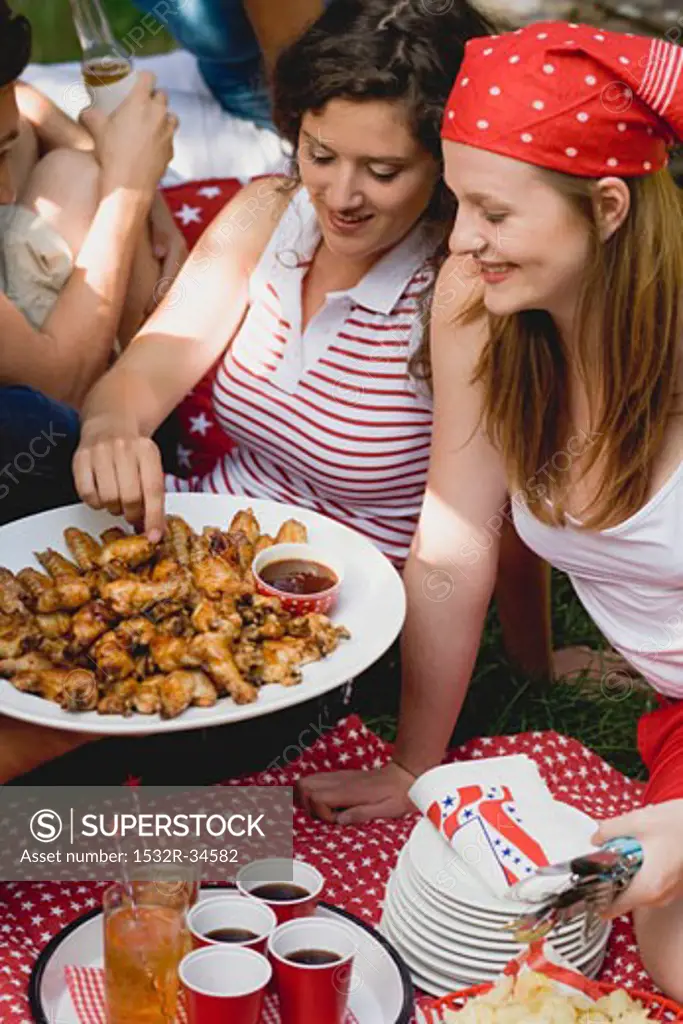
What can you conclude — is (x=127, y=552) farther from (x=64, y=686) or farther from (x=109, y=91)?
(x=109, y=91)

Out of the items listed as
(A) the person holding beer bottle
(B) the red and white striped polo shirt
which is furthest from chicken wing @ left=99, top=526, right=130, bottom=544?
(B) the red and white striped polo shirt

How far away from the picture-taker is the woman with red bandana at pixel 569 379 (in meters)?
1.95

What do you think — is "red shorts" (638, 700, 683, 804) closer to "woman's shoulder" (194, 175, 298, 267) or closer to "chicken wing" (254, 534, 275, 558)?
"chicken wing" (254, 534, 275, 558)

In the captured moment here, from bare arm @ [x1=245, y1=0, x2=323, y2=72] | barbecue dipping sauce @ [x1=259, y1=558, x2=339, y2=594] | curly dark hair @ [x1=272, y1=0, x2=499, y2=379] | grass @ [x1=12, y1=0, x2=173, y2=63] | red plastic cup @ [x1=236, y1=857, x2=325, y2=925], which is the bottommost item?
grass @ [x1=12, y1=0, x2=173, y2=63]

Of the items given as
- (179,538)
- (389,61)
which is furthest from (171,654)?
(389,61)

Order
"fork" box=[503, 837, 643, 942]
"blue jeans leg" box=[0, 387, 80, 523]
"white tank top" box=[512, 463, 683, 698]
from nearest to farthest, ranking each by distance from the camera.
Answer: "fork" box=[503, 837, 643, 942] → "white tank top" box=[512, 463, 683, 698] → "blue jeans leg" box=[0, 387, 80, 523]

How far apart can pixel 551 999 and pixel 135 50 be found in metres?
4.21

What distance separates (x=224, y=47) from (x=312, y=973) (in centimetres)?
246

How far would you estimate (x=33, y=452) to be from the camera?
8.52 ft

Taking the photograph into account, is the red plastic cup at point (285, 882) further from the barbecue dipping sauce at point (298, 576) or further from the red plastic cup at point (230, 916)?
Result: the barbecue dipping sauce at point (298, 576)

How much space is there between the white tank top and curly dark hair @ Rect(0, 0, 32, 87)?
1234 millimetres

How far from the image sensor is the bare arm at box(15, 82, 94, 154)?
132 inches

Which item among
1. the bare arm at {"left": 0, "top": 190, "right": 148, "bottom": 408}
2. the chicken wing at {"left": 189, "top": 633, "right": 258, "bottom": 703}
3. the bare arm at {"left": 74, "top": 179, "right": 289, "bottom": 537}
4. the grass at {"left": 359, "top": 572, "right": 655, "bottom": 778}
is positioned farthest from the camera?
the grass at {"left": 359, "top": 572, "right": 655, "bottom": 778}

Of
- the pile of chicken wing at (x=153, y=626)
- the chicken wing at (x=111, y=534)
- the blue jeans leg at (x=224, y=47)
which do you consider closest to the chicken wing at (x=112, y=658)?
the pile of chicken wing at (x=153, y=626)
